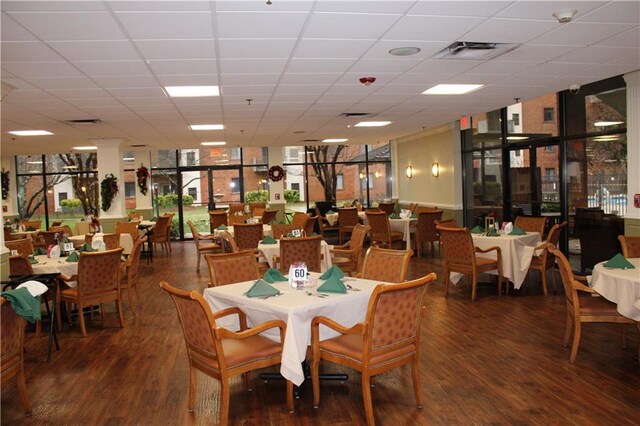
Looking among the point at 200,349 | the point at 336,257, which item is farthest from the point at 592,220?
the point at 200,349

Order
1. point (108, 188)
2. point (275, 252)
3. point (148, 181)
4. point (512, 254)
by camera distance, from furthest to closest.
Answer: point (148, 181) → point (108, 188) → point (275, 252) → point (512, 254)

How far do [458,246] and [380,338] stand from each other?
392cm

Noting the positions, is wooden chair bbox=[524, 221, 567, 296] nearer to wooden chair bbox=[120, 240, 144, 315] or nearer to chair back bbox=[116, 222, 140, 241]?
wooden chair bbox=[120, 240, 144, 315]

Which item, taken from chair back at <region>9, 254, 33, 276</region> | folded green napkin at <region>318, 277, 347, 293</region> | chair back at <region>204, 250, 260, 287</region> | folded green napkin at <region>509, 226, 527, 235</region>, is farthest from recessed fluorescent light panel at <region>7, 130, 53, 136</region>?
folded green napkin at <region>509, 226, 527, 235</region>

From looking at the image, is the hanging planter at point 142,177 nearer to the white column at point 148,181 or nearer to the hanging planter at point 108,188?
the white column at point 148,181

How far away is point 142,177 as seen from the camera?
52.9 ft

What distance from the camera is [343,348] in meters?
3.59

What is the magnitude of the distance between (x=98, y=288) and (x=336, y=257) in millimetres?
3279

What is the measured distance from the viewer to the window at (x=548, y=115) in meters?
8.79

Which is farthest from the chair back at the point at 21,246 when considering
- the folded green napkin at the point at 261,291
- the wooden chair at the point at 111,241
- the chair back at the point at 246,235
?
the folded green napkin at the point at 261,291

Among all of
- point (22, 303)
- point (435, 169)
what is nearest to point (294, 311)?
point (22, 303)

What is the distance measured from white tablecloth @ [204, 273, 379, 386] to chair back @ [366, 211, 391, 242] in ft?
22.1

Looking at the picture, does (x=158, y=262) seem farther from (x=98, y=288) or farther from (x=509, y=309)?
(x=509, y=309)

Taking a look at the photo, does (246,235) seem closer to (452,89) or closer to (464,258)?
(464,258)
